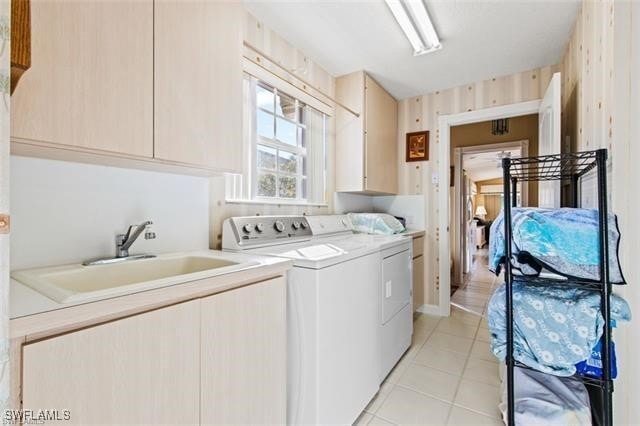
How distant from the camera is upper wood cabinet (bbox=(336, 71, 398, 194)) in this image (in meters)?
2.61

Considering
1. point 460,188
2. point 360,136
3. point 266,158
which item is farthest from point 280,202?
point 460,188

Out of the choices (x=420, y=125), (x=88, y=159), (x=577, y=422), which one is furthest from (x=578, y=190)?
(x=88, y=159)

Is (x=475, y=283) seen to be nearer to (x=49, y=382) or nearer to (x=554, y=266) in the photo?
(x=554, y=266)

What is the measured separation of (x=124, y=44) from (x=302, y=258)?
1.03 metres

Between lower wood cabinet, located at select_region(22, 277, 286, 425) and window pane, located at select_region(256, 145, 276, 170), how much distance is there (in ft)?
3.55

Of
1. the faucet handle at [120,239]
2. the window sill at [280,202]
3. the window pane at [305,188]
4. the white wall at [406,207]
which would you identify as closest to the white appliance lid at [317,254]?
the window sill at [280,202]

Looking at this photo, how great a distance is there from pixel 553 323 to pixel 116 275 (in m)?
1.74

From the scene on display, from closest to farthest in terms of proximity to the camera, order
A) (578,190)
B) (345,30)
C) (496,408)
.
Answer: (496,408) → (578,190) → (345,30)

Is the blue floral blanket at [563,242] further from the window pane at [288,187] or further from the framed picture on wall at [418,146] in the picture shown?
the framed picture on wall at [418,146]

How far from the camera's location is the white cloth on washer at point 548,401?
1.26m

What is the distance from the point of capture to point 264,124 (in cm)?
207

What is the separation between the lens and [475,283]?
4387mm

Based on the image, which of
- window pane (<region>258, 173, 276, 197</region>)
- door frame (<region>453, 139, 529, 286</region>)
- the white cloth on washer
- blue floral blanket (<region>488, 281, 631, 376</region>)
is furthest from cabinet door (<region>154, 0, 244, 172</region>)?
door frame (<region>453, 139, 529, 286</region>)

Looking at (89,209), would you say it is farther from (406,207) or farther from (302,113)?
(406,207)
